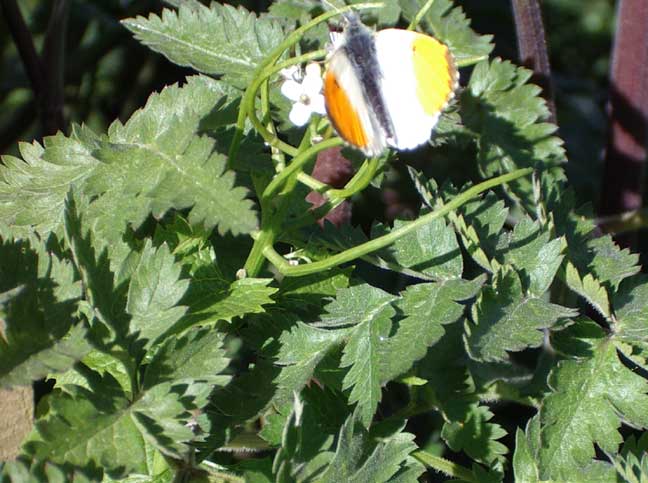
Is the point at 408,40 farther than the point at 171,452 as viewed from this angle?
Yes

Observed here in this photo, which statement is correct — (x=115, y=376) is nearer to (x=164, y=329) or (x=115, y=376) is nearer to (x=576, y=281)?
(x=164, y=329)

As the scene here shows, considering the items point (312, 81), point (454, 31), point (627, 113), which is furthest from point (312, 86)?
point (627, 113)

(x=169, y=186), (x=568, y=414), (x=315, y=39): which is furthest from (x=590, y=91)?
(x=169, y=186)

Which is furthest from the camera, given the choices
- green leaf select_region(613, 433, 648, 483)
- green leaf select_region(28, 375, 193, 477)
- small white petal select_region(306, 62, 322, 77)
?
small white petal select_region(306, 62, 322, 77)

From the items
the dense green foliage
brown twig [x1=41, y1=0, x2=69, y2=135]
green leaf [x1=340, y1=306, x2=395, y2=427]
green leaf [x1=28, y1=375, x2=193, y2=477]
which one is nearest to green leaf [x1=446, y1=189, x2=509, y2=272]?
the dense green foliage

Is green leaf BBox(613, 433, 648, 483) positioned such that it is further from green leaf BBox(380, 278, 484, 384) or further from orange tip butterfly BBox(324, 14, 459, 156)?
orange tip butterfly BBox(324, 14, 459, 156)

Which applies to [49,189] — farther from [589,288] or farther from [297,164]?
[589,288]

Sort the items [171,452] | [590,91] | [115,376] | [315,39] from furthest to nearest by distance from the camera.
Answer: [590,91]
[315,39]
[115,376]
[171,452]
